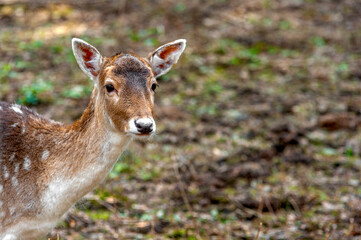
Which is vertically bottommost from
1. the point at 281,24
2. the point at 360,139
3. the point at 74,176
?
the point at 360,139

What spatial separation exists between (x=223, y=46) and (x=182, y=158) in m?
4.07

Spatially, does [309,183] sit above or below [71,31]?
below

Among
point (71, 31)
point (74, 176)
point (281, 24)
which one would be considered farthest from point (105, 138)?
point (281, 24)

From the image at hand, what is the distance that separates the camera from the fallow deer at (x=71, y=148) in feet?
15.4

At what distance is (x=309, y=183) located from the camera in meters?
7.72

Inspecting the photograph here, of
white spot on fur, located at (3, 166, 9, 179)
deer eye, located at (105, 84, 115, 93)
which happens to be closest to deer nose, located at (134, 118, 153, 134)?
deer eye, located at (105, 84, 115, 93)

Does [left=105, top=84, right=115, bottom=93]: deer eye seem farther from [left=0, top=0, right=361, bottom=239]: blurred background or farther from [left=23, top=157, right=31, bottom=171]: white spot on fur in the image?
[left=0, top=0, right=361, bottom=239]: blurred background

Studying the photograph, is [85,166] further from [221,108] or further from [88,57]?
[221,108]

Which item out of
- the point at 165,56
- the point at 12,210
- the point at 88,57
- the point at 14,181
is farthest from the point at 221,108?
the point at 12,210

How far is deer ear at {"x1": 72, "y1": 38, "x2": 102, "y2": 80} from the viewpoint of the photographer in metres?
4.98

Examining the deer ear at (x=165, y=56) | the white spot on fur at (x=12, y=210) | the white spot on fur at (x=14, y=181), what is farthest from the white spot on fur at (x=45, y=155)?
the deer ear at (x=165, y=56)

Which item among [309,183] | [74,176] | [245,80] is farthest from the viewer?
[245,80]

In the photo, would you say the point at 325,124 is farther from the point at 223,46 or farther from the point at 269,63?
the point at 223,46

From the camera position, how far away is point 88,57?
5.05 m
